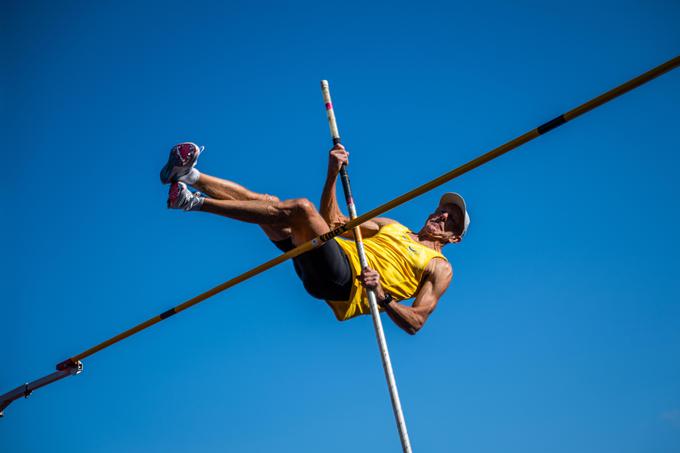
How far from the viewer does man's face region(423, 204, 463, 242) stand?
24.1 feet

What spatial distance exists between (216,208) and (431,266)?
6.85ft

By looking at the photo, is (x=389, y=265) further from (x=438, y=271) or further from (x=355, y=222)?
(x=355, y=222)

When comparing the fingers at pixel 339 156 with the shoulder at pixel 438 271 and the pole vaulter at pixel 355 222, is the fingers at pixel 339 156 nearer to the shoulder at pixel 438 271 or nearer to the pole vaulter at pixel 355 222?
the pole vaulter at pixel 355 222

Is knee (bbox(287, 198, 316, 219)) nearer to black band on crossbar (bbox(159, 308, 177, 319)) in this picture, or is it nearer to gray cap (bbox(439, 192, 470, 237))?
black band on crossbar (bbox(159, 308, 177, 319))

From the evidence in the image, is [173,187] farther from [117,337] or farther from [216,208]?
[117,337]

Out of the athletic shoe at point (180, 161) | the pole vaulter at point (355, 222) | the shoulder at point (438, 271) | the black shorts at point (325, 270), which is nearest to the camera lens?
the pole vaulter at point (355, 222)

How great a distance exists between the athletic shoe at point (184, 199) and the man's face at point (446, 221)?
2.50 metres

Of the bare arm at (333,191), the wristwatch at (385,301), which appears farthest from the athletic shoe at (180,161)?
the wristwatch at (385,301)

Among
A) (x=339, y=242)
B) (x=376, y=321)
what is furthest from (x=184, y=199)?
(x=376, y=321)

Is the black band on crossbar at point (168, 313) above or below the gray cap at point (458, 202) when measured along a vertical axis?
below

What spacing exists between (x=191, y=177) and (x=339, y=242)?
4.61 ft

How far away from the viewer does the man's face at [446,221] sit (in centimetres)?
734

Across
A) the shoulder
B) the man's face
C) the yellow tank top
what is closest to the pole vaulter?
the yellow tank top

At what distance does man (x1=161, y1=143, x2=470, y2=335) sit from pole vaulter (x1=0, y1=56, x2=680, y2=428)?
0.17m
